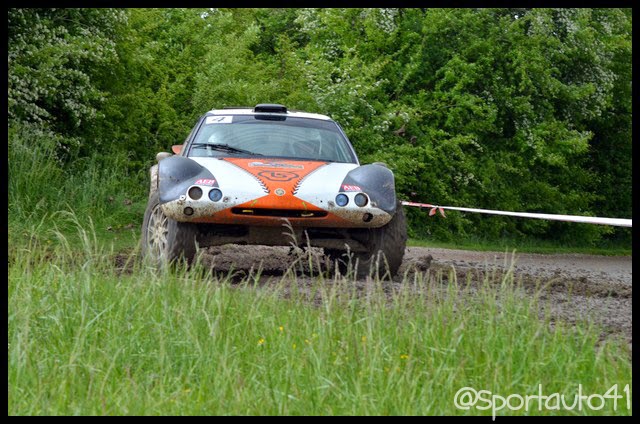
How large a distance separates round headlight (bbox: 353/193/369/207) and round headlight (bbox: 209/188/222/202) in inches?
47.3

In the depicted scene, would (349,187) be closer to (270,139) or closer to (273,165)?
(273,165)

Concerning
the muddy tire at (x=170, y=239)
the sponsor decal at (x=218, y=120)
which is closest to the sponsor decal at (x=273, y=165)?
the muddy tire at (x=170, y=239)

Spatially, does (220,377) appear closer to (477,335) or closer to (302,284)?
(477,335)

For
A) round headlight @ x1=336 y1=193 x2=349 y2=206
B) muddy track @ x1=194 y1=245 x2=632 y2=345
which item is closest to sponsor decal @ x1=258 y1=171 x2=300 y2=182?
round headlight @ x1=336 y1=193 x2=349 y2=206

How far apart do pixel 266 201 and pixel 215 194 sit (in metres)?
0.45

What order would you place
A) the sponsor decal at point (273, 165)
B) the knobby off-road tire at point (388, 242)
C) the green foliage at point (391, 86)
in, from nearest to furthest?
the sponsor decal at point (273, 165)
the knobby off-road tire at point (388, 242)
the green foliage at point (391, 86)

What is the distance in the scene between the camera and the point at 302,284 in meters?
11.1

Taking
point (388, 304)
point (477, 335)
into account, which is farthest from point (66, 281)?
point (477, 335)

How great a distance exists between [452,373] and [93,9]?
54.5 feet

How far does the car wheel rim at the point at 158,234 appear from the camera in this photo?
36.9 feet

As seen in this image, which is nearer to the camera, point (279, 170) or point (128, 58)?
point (279, 170)

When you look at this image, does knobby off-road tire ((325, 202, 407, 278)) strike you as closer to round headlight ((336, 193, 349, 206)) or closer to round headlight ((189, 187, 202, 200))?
round headlight ((336, 193, 349, 206))

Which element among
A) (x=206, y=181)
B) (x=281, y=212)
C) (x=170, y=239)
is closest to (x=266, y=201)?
(x=281, y=212)

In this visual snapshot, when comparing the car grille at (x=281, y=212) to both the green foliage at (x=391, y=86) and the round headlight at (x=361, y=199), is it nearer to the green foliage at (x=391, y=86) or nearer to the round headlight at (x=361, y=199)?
the round headlight at (x=361, y=199)
